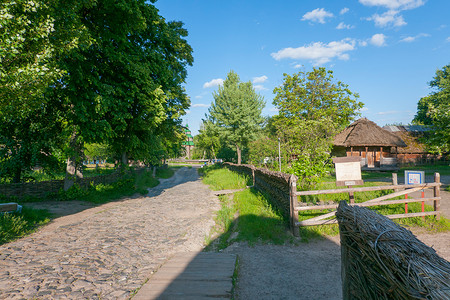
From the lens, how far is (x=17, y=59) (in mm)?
6383

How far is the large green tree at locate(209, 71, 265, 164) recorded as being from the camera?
31875 millimetres

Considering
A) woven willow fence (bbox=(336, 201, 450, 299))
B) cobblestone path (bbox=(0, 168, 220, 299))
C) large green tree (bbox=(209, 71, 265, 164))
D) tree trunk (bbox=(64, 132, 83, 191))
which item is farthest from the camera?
large green tree (bbox=(209, 71, 265, 164))

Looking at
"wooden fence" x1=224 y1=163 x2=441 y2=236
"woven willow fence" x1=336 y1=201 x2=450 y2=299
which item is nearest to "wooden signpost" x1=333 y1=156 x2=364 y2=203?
"wooden fence" x1=224 y1=163 x2=441 y2=236

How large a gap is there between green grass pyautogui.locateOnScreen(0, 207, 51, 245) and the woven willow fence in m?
8.25

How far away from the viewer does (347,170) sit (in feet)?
25.5

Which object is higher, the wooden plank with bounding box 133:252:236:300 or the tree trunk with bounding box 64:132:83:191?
the tree trunk with bounding box 64:132:83:191

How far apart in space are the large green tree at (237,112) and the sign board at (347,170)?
2385 cm

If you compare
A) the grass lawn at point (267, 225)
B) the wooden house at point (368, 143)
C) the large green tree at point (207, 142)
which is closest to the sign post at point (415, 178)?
the grass lawn at point (267, 225)

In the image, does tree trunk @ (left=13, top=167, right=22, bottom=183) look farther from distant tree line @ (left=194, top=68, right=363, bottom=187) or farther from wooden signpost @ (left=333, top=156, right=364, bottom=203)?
distant tree line @ (left=194, top=68, right=363, bottom=187)

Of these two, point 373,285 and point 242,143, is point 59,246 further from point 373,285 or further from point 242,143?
point 242,143

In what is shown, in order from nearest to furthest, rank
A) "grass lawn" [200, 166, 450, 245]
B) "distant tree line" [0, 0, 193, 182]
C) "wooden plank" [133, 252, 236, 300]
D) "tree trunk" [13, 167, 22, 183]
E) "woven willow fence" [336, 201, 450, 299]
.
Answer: "woven willow fence" [336, 201, 450, 299], "wooden plank" [133, 252, 236, 300], "grass lawn" [200, 166, 450, 245], "distant tree line" [0, 0, 193, 182], "tree trunk" [13, 167, 22, 183]

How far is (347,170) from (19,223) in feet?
33.8

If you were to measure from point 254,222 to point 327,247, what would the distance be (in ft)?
7.14

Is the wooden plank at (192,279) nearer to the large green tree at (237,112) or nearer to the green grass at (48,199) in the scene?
the green grass at (48,199)
